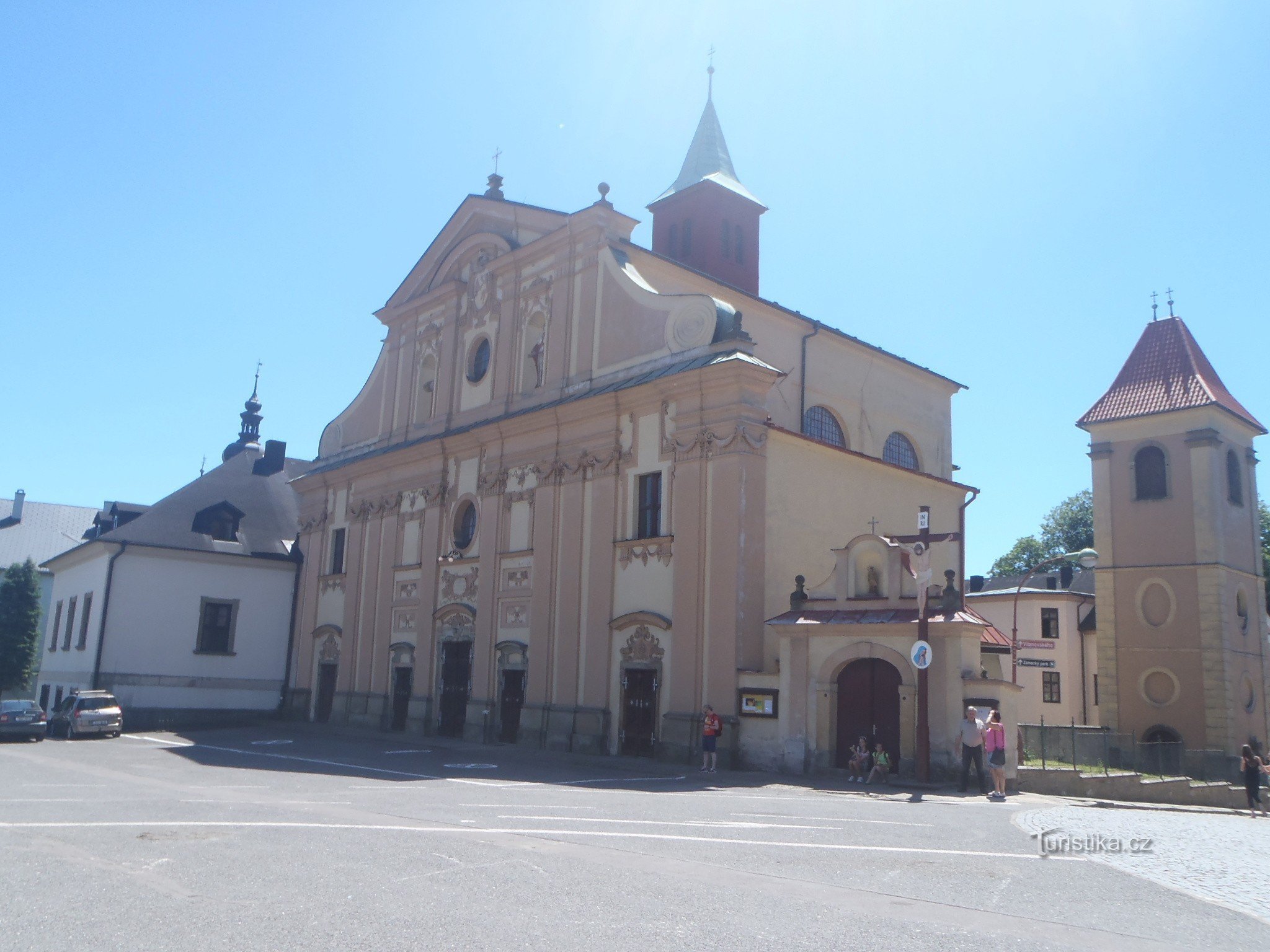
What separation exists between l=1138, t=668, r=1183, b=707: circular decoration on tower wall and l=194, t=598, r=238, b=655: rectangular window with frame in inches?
1243

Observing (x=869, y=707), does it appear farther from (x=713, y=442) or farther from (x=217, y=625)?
(x=217, y=625)

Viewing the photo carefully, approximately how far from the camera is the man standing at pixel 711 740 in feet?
67.9

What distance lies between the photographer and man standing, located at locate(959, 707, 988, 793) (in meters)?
17.8

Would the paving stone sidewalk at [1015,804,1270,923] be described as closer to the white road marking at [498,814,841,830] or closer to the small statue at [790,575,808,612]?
the white road marking at [498,814,841,830]

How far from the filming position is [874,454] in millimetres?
32219

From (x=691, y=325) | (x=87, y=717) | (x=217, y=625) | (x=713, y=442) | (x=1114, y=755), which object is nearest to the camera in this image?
(x=713, y=442)

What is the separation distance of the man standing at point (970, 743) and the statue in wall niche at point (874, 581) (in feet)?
12.7

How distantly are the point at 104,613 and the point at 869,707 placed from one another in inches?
1085

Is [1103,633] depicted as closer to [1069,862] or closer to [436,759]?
[436,759]

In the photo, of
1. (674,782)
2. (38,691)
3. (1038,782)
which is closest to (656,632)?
(674,782)

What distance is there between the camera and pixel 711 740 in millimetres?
20672

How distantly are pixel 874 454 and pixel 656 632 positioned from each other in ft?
38.0

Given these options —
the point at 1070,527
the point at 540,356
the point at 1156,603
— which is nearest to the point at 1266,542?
the point at 1070,527

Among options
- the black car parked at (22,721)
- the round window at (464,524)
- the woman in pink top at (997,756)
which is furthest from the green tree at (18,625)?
the woman in pink top at (997,756)
